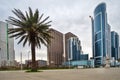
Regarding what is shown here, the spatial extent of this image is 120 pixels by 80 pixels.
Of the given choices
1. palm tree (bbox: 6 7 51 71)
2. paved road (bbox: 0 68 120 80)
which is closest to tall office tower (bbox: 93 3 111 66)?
palm tree (bbox: 6 7 51 71)

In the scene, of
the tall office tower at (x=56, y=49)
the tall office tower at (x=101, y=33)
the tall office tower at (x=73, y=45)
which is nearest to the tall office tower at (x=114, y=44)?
the tall office tower at (x=101, y=33)

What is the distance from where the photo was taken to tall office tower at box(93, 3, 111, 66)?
474 ft

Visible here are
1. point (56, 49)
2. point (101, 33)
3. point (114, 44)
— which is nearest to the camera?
point (56, 49)

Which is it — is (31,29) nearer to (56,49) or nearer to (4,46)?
(4,46)

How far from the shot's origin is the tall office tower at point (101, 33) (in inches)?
5689

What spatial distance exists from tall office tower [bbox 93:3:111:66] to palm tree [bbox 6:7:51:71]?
10956cm

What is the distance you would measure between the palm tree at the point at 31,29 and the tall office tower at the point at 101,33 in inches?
4313

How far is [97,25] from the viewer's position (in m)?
150

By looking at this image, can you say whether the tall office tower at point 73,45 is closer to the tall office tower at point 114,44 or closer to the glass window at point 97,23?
the glass window at point 97,23

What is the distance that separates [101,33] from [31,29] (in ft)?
376

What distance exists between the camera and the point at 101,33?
144 meters

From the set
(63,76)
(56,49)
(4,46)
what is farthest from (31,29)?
(56,49)

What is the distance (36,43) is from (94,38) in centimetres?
12514

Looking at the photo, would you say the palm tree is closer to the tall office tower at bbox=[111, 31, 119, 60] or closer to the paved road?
the paved road
